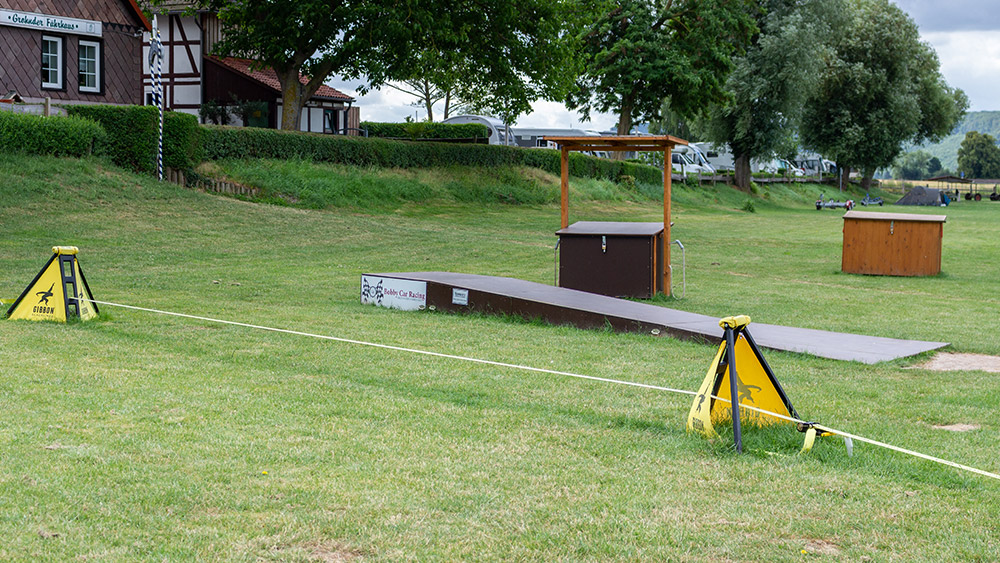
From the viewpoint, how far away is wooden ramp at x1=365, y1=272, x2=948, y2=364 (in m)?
8.96

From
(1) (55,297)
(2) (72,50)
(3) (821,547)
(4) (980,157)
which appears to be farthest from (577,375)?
(4) (980,157)

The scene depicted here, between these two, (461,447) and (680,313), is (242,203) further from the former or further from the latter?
(461,447)

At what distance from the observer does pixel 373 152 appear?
107 feet

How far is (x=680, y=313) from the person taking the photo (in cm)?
1052

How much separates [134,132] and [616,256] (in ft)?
53.6

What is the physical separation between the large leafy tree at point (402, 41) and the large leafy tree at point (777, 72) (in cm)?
1824

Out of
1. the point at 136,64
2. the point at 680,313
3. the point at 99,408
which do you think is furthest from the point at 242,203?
the point at 99,408

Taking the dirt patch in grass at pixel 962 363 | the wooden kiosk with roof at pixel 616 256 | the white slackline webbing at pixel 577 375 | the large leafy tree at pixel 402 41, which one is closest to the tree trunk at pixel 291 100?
the large leafy tree at pixel 402 41

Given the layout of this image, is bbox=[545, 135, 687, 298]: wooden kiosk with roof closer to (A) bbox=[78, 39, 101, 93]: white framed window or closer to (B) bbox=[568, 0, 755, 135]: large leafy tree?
(A) bbox=[78, 39, 101, 93]: white framed window

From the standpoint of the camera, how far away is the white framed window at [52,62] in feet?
99.8

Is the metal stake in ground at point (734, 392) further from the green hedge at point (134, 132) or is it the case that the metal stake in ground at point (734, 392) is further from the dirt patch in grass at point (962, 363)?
the green hedge at point (134, 132)

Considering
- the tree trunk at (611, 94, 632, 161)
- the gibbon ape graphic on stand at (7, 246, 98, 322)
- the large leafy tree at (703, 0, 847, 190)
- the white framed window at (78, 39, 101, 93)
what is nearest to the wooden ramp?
the gibbon ape graphic on stand at (7, 246, 98, 322)

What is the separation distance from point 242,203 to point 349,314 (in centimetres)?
1546

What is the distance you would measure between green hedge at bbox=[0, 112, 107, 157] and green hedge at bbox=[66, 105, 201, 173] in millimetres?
473
